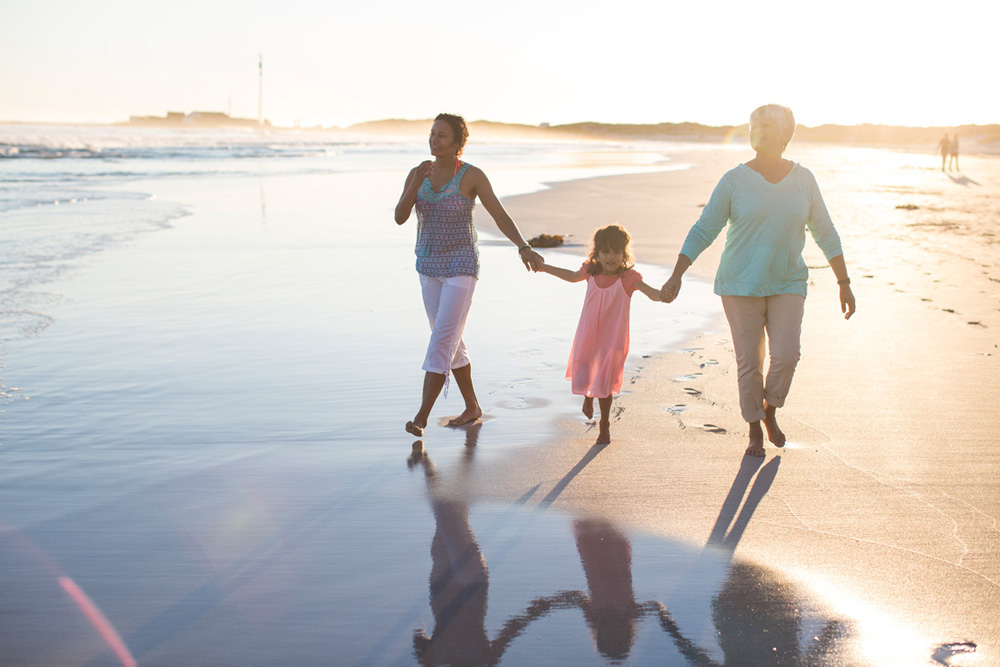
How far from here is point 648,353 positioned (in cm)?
640

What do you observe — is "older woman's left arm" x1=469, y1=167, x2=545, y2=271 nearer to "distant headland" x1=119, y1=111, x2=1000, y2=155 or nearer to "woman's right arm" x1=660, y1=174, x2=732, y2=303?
"woman's right arm" x1=660, y1=174, x2=732, y2=303

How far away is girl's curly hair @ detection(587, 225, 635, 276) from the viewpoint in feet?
15.2

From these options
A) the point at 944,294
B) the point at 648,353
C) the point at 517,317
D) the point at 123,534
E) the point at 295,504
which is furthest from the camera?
the point at 944,294

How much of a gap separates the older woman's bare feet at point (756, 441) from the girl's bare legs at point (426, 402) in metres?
1.65

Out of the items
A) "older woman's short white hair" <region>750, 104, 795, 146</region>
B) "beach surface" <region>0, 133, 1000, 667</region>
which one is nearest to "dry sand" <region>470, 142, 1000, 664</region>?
"beach surface" <region>0, 133, 1000, 667</region>

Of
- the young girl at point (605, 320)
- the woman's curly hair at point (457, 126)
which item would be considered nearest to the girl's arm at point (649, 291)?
the young girl at point (605, 320)

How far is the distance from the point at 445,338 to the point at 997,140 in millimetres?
80736

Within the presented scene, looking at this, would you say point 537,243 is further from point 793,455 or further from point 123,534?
point 123,534

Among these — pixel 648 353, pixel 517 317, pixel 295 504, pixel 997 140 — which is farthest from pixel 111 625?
pixel 997 140

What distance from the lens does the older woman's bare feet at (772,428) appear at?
4.54m

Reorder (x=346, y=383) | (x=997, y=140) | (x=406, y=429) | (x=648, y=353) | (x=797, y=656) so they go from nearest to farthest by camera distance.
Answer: (x=797, y=656), (x=406, y=429), (x=346, y=383), (x=648, y=353), (x=997, y=140)

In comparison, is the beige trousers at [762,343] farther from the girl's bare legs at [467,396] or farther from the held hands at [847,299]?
the girl's bare legs at [467,396]

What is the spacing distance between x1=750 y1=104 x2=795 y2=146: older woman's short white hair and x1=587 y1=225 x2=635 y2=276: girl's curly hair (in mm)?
857

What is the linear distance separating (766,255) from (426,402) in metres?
1.93
